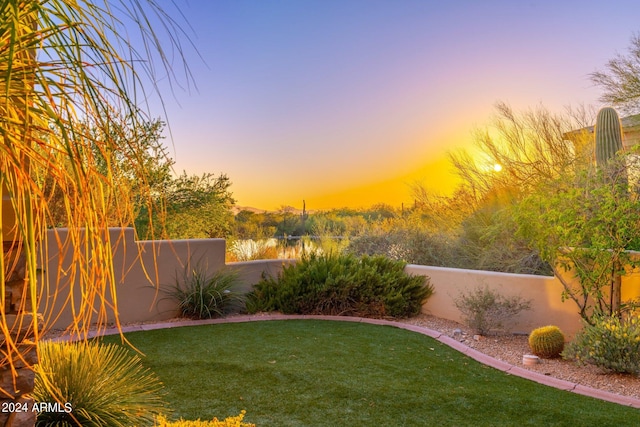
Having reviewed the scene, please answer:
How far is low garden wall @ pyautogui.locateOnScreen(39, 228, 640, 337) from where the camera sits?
21.0ft

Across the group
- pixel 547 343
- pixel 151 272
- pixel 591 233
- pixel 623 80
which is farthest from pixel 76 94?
pixel 623 80

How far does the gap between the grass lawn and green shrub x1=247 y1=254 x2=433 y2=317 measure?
140 cm

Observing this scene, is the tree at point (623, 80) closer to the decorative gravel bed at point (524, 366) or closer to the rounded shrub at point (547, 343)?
the decorative gravel bed at point (524, 366)

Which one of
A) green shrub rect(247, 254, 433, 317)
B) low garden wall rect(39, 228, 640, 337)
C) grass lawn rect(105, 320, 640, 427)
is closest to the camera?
grass lawn rect(105, 320, 640, 427)

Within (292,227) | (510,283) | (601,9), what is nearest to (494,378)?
(510,283)

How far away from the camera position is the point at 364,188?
49.6 ft

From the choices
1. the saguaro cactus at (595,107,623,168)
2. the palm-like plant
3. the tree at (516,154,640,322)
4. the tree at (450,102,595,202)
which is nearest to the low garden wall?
the tree at (516,154,640,322)

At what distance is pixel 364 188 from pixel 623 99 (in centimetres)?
727

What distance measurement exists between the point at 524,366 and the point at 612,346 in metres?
0.91

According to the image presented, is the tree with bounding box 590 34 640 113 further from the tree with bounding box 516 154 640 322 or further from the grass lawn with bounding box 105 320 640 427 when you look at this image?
the grass lawn with bounding box 105 320 640 427

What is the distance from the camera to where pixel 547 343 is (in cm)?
559

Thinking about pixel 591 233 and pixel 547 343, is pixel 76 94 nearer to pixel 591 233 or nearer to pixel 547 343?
pixel 547 343

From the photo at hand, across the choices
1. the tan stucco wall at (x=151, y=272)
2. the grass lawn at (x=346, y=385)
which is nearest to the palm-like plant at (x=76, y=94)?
the grass lawn at (x=346, y=385)

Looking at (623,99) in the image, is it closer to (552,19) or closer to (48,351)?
(552,19)
